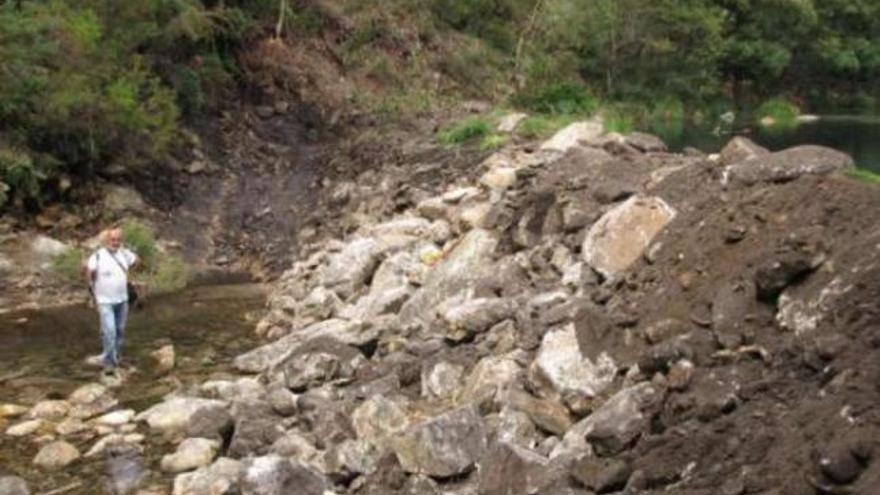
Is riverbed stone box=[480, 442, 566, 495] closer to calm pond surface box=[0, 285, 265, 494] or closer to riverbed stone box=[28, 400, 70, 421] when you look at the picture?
calm pond surface box=[0, 285, 265, 494]

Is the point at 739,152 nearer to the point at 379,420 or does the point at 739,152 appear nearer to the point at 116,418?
the point at 379,420

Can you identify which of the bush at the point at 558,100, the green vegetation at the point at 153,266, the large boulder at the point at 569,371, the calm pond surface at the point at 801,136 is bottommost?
the calm pond surface at the point at 801,136

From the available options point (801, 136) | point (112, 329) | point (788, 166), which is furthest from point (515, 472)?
point (801, 136)

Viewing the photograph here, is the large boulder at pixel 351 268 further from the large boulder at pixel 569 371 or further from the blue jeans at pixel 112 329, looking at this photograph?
the large boulder at pixel 569 371

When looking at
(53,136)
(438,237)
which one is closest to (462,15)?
(53,136)

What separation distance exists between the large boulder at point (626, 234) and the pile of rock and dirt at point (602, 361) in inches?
0.9

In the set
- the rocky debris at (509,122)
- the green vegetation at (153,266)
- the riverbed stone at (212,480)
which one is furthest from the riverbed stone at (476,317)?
the rocky debris at (509,122)

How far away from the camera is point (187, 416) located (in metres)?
10.4

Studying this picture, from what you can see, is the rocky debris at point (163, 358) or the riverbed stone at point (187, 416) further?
the rocky debris at point (163, 358)

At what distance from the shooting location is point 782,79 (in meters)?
54.9

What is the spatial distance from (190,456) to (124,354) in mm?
4344

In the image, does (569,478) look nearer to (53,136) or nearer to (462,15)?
(53,136)

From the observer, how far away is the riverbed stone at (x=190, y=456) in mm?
9281

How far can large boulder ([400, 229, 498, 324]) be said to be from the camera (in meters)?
12.2
